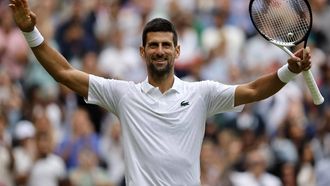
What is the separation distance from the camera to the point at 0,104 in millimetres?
17250

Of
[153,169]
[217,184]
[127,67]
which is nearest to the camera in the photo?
[153,169]

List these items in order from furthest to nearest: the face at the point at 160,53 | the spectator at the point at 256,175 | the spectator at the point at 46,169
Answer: the spectator at the point at 46,169 < the spectator at the point at 256,175 < the face at the point at 160,53

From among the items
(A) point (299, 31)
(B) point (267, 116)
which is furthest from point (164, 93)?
(B) point (267, 116)

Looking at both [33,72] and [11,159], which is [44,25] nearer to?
[33,72]

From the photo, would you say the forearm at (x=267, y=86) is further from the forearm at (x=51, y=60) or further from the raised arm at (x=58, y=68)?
the forearm at (x=51, y=60)

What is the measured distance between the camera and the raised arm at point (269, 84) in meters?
9.65

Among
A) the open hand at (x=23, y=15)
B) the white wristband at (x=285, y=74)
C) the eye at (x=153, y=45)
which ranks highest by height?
the open hand at (x=23, y=15)

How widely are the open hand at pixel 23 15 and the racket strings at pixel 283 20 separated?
165 cm

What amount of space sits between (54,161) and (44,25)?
380cm

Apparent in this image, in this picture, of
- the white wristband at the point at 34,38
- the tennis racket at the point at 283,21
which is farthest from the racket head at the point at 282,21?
the white wristband at the point at 34,38

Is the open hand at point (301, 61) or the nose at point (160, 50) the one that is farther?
the nose at point (160, 50)

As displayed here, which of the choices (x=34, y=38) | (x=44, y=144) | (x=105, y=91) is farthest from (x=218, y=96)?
(x=44, y=144)

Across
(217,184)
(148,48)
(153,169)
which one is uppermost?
(148,48)

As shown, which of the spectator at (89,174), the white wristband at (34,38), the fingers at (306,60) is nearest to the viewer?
the fingers at (306,60)
